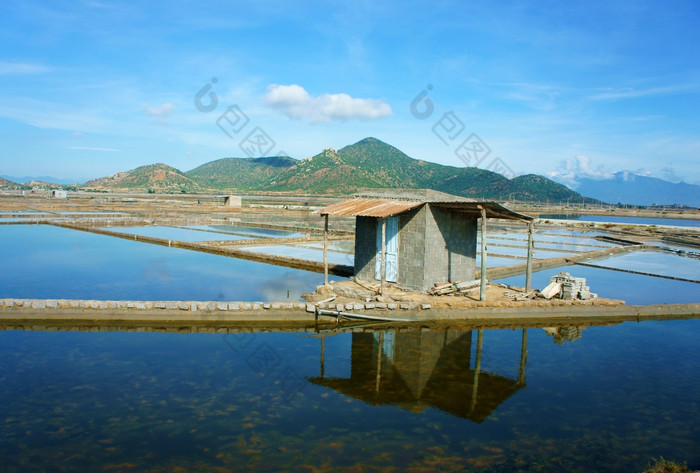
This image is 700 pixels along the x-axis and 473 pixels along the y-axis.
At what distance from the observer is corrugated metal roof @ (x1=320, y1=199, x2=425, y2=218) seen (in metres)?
12.0

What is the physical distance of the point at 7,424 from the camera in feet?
19.9

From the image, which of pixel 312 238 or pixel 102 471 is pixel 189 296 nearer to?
pixel 102 471

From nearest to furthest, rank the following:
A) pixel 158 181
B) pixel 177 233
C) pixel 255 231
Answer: pixel 177 233, pixel 255 231, pixel 158 181

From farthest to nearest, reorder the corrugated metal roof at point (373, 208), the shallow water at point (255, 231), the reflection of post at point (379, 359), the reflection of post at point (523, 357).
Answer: the shallow water at point (255, 231) < the corrugated metal roof at point (373, 208) < the reflection of post at point (523, 357) < the reflection of post at point (379, 359)

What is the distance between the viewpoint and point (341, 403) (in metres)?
7.03

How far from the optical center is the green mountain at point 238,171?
15888 centimetres

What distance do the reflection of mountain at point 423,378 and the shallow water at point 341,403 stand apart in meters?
0.04

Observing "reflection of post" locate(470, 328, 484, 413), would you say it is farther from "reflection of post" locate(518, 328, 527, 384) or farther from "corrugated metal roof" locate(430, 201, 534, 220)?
"corrugated metal roof" locate(430, 201, 534, 220)

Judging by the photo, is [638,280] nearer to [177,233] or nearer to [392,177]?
[177,233]

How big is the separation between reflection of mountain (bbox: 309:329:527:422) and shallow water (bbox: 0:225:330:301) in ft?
13.6

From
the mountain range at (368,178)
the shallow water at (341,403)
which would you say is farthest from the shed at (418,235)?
the mountain range at (368,178)

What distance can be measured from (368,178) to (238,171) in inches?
3225

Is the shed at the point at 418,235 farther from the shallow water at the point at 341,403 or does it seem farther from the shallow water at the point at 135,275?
the shallow water at the point at 341,403

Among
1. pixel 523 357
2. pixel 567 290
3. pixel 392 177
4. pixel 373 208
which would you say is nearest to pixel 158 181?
pixel 392 177
